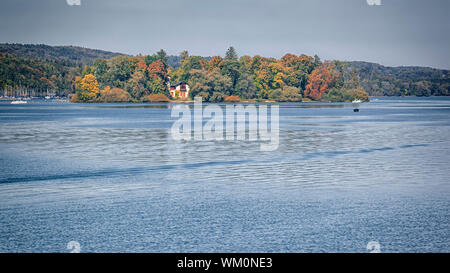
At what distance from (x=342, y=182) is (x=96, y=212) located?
31.3ft

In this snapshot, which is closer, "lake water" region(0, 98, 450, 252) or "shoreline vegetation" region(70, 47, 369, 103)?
"lake water" region(0, 98, 450, 252)

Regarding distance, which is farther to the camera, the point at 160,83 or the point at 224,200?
the point at 160,83

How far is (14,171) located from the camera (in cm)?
2283

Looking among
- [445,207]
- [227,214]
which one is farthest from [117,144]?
[445,207]

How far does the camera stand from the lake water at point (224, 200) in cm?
1262

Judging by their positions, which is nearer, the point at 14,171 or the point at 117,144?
the point at 14,171

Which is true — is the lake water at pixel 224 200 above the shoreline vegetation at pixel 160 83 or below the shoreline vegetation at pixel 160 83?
below

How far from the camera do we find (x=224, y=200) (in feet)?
55.3

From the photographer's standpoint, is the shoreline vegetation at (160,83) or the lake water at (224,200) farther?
the shoreline vegetation at (160,83)

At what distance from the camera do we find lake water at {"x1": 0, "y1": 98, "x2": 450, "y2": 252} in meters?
12.6

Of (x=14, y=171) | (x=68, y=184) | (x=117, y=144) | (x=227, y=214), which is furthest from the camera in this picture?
(x=117, y=144)

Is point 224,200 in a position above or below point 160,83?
below

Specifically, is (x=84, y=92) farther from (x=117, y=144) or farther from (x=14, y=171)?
(x=14, y=171)

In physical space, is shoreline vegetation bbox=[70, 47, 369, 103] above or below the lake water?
above
